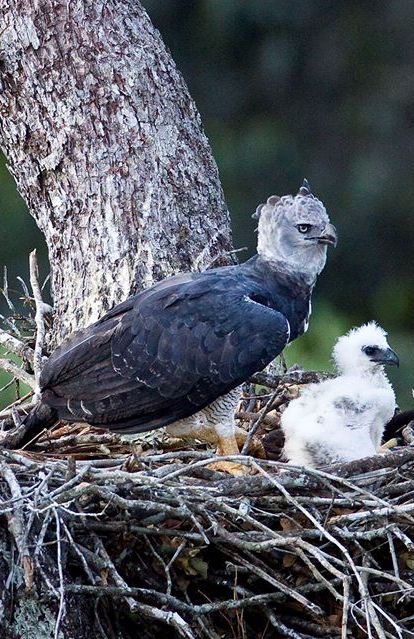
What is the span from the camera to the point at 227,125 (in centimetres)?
1334

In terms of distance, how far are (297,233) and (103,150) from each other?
0.92 m

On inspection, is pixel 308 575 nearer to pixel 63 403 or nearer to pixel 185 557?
pixel 185 557

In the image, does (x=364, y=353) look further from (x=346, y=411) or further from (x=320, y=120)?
(x=320, y=120)

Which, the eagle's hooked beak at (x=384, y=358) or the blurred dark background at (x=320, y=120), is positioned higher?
the eagle's hooked beak at (x=384, y=358)

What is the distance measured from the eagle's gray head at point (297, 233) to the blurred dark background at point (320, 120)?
5.53 meters

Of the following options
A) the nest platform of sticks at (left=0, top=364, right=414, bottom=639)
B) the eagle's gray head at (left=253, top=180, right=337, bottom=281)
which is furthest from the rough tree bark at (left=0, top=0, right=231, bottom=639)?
the nest platform of sticks at (left=0, top=364, right=414, bottom=639)

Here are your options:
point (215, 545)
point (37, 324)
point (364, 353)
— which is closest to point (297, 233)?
point (364, 353)

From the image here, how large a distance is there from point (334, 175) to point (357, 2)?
5.76 ft

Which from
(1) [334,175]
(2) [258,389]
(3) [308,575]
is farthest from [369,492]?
(1) [334,175]

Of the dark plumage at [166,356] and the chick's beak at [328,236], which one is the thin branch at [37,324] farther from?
the chick's beak at [328,236]

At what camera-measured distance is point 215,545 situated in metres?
5.10

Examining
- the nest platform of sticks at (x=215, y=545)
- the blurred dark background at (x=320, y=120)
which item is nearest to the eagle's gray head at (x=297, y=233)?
the nest platform of sticks at (x=215, y=545)

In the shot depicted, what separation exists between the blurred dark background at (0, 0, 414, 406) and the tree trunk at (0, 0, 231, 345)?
510cm

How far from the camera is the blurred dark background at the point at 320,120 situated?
1228 centimetres
